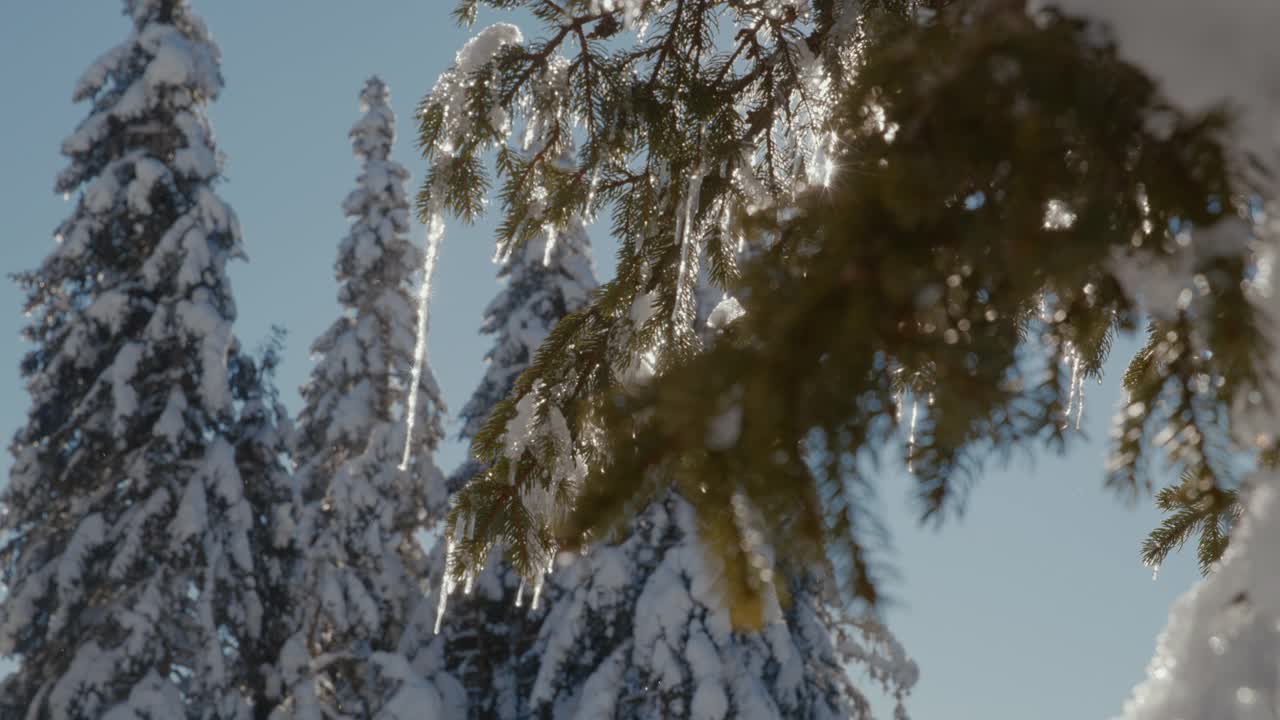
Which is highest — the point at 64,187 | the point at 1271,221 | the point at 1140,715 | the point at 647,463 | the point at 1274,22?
the point at 64,187

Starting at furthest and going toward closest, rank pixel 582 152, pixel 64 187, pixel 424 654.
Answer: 1. pixel 424 654
2. pixel 64 187
3. pixel 582 152

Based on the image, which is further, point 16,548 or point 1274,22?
point 16,548

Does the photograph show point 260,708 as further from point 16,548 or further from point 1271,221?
point 1271,221

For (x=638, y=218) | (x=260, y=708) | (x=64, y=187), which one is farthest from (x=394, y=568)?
(x=638, y=218)

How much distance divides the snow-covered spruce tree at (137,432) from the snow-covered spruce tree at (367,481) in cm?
119

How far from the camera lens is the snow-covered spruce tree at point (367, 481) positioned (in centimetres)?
1568

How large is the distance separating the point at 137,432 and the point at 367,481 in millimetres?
3848

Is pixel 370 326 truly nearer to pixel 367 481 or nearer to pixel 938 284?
pixel 367 481

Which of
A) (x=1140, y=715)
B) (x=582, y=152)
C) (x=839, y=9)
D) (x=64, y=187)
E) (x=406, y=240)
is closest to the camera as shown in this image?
(x=1140, y=715)

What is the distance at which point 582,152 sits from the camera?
3.23m

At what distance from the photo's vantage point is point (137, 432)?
14.5 m

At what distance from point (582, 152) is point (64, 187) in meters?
15.0

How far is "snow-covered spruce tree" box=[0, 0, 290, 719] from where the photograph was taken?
1313cm

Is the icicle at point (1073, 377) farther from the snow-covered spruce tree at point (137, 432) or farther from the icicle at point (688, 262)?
the snow-covered spruce tree at point (137, 432)
